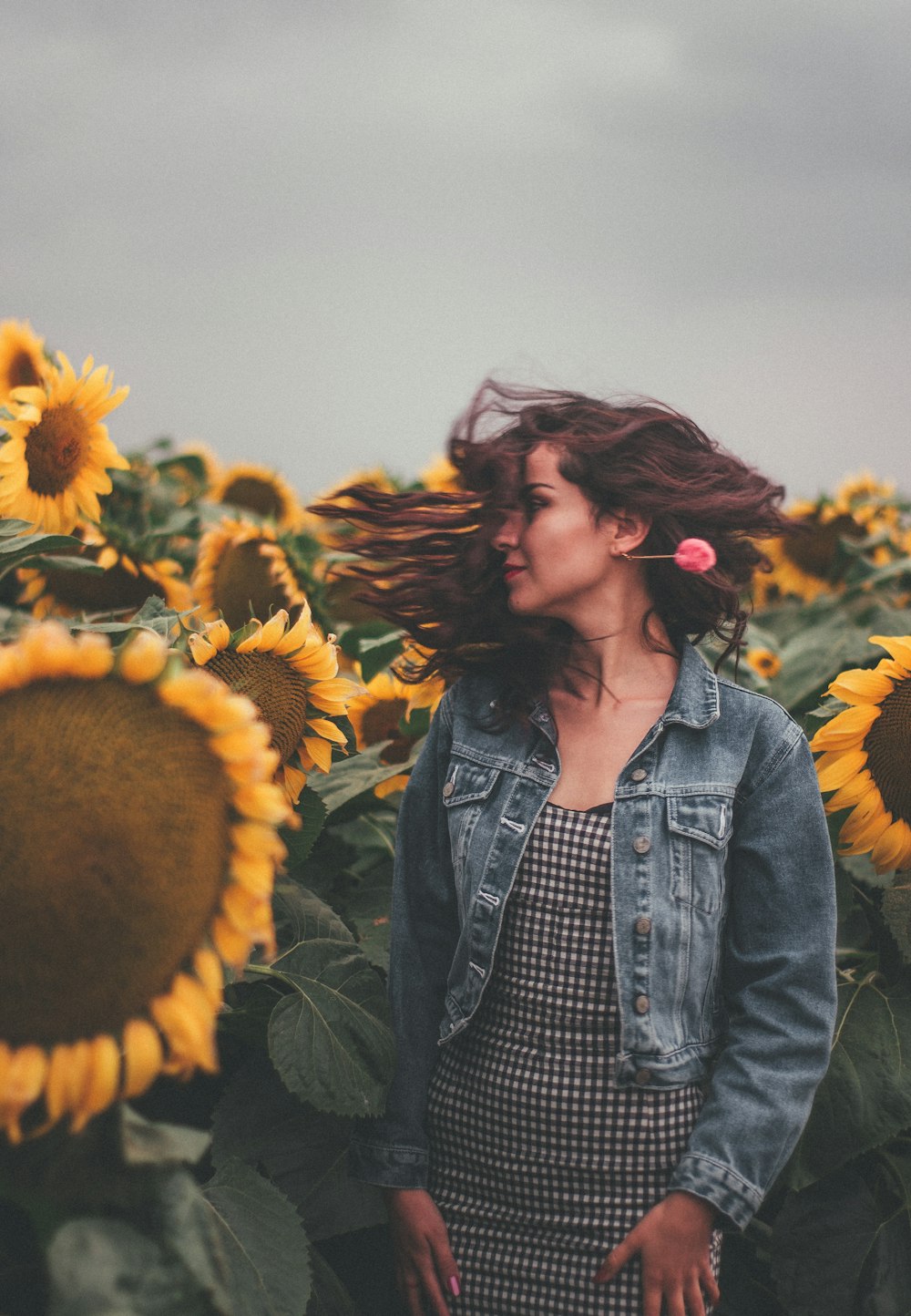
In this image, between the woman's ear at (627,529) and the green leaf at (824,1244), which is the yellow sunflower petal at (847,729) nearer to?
the woman's ear at (627,529)

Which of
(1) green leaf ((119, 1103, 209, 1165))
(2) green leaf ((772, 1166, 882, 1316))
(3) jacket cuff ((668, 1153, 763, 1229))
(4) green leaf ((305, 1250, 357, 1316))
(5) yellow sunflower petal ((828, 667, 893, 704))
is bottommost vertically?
(2) green leaf ((772, 1166, 882, 1316))

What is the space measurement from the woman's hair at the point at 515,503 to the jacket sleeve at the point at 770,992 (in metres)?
0.32

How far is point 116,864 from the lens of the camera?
1.19 meters

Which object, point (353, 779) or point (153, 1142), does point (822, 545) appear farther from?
point (153, 1142)

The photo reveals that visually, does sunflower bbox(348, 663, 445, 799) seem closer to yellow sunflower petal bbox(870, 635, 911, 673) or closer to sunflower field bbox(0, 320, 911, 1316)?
sunflower field bbox(0, 320, 911, 1316)

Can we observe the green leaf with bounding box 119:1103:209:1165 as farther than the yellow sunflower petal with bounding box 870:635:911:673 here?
No

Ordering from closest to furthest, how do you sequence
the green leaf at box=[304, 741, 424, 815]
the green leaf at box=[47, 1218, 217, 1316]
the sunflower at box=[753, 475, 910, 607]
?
the green leaf at box=[47, 1218, 217, 1316] < the green leaf at box=[304, 741, 424, 815] < the sunflower at box=[753, 475, 910, 607]

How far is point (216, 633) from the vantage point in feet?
6.48

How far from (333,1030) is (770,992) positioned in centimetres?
67

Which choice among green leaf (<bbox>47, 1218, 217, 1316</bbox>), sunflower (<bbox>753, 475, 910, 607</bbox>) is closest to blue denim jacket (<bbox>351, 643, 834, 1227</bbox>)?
green leaf (<bbox>47, 1218, 217, 1316</bbox>)

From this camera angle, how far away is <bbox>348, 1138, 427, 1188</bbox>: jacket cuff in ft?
6.52

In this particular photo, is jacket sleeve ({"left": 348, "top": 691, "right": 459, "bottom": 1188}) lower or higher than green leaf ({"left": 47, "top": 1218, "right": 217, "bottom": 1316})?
lower

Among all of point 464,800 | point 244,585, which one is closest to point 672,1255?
point 464,800

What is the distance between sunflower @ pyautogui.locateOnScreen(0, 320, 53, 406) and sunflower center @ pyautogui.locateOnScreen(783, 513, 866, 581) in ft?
9.63
